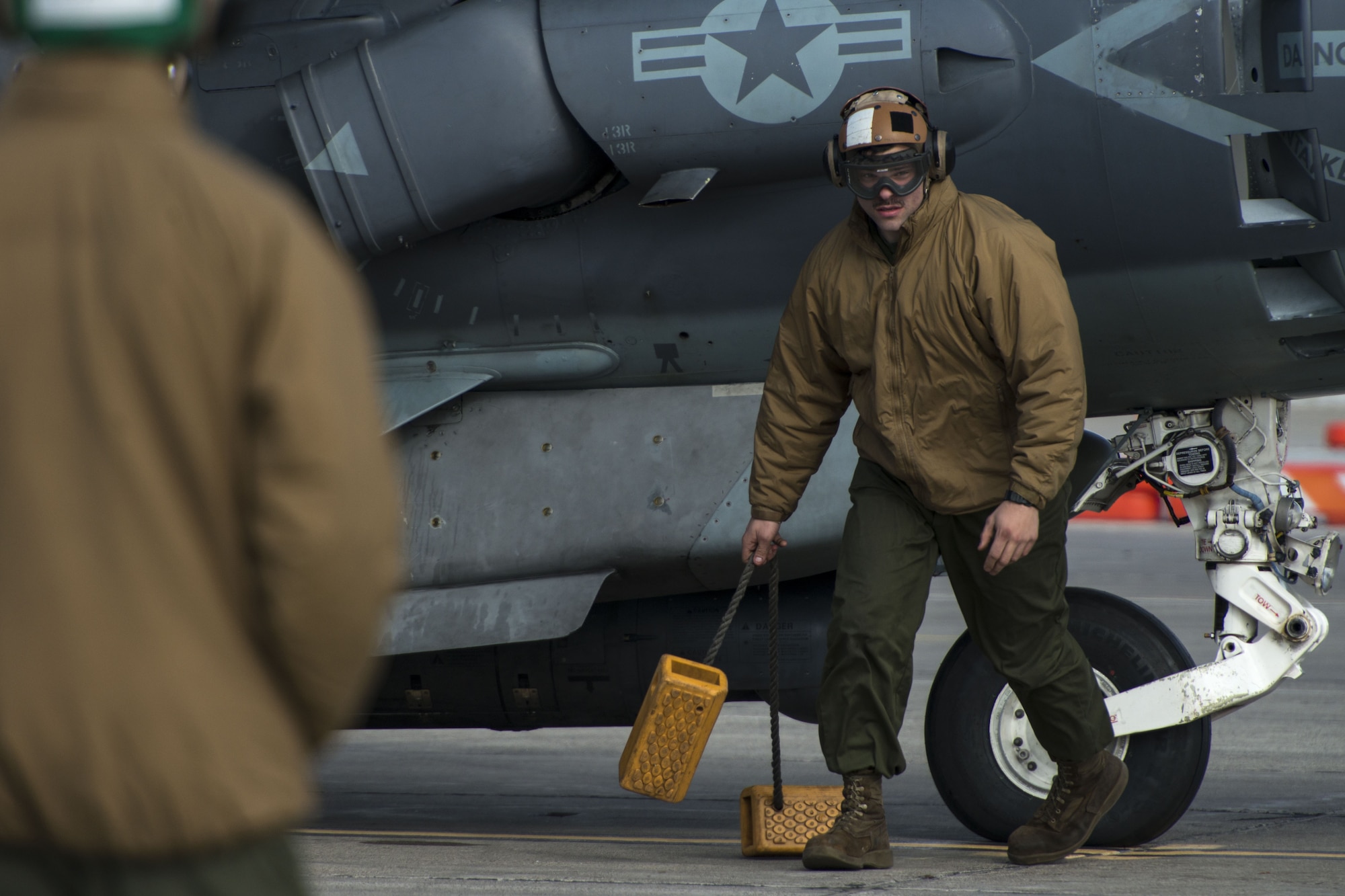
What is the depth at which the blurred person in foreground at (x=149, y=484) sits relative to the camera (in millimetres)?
1413

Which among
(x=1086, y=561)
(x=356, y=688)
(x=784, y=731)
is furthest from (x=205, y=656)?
(x=1086, y=561)

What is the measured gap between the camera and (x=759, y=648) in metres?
4.76

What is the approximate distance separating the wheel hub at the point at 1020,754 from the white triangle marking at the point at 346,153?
229 centimetres

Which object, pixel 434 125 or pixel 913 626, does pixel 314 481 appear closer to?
pixel 913 626

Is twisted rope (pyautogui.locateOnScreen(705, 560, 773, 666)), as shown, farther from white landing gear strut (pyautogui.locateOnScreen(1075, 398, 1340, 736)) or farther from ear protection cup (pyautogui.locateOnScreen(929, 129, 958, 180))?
ear protection cup (pyautogui.locateOnScreen(929, 129, 958, 180))

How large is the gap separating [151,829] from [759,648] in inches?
135

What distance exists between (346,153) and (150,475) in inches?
126

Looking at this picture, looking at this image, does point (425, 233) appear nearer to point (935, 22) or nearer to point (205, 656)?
point (935, 22)

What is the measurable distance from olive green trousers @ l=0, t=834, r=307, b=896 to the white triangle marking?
3.22 m

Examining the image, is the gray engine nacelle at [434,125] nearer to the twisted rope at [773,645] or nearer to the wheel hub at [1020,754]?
the twisted rope at [773,645]

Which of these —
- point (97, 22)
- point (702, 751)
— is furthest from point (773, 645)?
point (97, 22)

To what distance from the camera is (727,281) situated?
15.3 ft

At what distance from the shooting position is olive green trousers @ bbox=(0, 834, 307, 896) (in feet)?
4.75

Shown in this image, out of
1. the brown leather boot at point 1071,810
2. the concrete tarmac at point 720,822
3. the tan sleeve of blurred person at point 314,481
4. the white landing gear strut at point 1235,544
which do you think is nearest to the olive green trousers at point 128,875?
the tan sleeve of blurred person at point 314,481
